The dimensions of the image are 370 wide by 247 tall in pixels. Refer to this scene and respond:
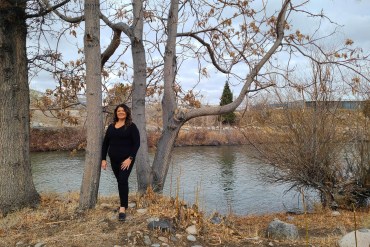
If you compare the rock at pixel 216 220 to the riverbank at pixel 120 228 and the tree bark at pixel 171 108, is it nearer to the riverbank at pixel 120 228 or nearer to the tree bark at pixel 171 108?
the riverbank at pixel 120 228

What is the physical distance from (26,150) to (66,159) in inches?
755

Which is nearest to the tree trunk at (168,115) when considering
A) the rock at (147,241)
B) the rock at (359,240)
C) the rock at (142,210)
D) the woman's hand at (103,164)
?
the rock at (142,210)

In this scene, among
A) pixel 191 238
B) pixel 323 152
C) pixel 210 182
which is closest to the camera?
pixel 191 238

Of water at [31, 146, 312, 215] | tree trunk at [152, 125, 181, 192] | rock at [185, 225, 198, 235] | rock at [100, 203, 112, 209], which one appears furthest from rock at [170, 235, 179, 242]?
water at [31, 146, 312, 215]

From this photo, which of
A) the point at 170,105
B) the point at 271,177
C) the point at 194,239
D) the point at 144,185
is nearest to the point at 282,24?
the point at 170,105

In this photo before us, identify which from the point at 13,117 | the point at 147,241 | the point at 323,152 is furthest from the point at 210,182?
the point at 147,241

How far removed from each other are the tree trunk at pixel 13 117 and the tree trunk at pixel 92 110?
1272mm

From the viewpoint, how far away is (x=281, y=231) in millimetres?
6438

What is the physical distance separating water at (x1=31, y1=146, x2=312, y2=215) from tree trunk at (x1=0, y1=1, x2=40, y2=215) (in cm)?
450

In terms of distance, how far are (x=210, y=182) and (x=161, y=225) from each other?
13.5m

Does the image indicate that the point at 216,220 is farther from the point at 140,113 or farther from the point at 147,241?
the point at 140,113

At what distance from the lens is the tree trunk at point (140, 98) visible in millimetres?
7469

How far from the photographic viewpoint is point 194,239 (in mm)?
5301

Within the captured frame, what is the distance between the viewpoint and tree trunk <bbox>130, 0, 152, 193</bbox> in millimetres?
7469
